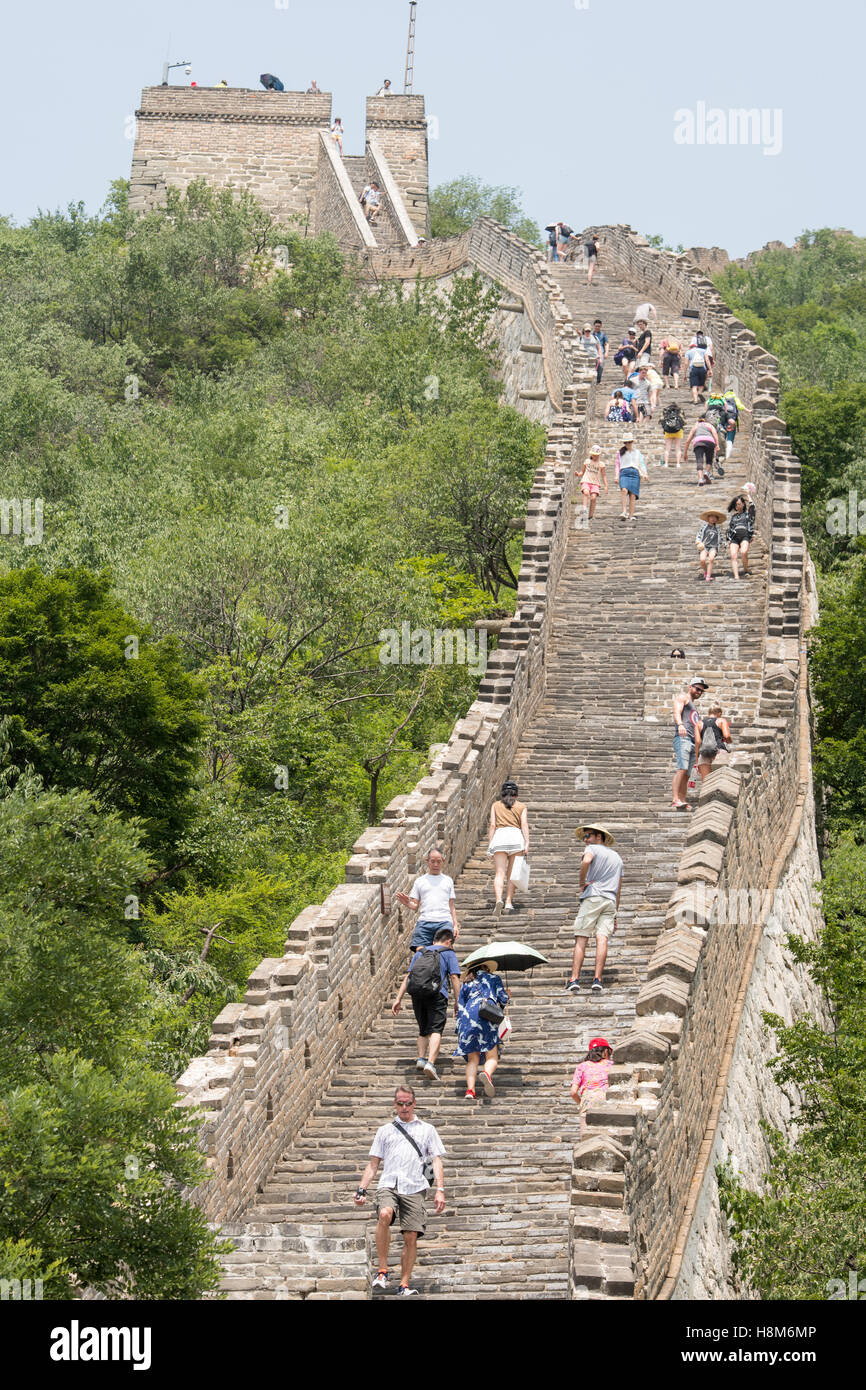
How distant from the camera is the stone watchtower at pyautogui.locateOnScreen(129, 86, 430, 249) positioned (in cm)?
6688

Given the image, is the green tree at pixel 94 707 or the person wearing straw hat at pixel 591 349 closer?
the green tree at pixel 94 707

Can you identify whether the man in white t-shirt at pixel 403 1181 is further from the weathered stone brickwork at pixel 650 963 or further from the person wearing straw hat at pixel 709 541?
the person wearing straw hat at pixel 709 541

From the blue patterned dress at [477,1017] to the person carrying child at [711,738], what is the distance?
5.96m

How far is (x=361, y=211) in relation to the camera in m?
61.2

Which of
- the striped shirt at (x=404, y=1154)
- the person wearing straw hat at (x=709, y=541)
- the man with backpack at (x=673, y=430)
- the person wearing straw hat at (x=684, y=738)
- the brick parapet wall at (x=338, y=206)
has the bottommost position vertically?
the striped shirt at (x=404, y=1154)

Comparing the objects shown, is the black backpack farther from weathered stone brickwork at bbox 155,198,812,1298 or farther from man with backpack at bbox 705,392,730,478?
man with backpack at bbox 705,392,730,478

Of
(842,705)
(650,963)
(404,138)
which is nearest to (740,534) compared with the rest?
(842,705)

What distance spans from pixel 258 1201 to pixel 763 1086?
6465 millimetres

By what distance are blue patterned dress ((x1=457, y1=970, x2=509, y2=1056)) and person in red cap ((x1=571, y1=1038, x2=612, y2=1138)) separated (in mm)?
693

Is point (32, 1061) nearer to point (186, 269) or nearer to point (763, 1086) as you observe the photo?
point (763, 1086)

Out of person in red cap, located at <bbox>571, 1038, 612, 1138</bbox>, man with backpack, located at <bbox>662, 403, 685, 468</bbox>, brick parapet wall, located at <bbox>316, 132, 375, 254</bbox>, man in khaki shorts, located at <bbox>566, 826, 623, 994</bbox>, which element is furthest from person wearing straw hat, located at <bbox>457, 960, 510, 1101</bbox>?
brick parapet wall, located at <bbox>316, 132, 375, 254</bbox>

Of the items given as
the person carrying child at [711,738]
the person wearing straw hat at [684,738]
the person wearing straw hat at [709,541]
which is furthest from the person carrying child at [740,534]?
the person carrying child at [711,738]

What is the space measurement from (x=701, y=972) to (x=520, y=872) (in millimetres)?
2667

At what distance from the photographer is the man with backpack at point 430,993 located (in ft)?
53.8
